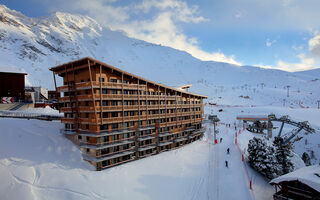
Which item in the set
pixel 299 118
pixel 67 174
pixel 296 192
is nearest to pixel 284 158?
pixel 296 192

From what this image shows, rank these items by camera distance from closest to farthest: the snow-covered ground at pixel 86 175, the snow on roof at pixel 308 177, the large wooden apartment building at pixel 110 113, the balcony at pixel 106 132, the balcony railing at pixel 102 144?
the snow on roof at pixel 308 177 → the snow-covered ground at pixel 86 175 → the balcony railing at pixel 102 144 → the balcony at pixel 106 132 → the large wooden apartment building at pixel 110 113

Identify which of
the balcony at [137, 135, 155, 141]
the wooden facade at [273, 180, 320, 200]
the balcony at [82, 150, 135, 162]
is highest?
the balcony at [137, 135, 155, 141]

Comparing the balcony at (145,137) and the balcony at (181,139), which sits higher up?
the balcony at (145,137)

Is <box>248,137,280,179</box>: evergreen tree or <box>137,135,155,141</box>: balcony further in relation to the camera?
<box>137,135,155,141</box>: balcony

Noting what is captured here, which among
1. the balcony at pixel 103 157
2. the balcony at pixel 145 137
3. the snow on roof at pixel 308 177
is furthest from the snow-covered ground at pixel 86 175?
the snow on roof at pixel 308 177

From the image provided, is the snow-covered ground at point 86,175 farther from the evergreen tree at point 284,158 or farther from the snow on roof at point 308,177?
the snow on roof at point 308,177

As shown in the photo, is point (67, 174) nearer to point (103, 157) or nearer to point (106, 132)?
point (103, 157)

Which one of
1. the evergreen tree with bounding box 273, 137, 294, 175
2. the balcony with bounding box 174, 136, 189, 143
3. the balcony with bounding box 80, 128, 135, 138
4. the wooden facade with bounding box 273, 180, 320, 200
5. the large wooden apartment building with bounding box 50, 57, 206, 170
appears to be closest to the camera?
the wooden facade with bounding box 273, 180, 320, 200

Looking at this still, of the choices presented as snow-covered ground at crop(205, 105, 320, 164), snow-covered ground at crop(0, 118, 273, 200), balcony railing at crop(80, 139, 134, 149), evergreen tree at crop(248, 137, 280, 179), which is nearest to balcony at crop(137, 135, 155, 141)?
balcony railing at crop(80, 139, 134, 149)

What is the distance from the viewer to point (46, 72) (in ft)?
476

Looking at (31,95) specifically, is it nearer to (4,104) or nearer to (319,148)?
(4,104)

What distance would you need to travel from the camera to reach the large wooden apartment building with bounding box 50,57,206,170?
27.0 metres

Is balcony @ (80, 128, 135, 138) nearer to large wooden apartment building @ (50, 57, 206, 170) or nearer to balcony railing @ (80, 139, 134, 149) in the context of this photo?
large wooden apartment building @ (50, 57, 206, 170)

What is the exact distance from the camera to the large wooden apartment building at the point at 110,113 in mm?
26969
